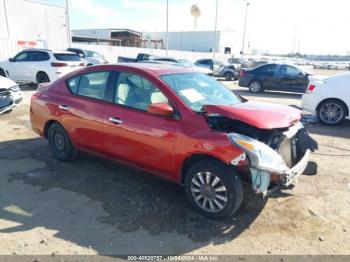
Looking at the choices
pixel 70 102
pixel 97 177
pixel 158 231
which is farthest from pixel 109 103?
pixel 158 231

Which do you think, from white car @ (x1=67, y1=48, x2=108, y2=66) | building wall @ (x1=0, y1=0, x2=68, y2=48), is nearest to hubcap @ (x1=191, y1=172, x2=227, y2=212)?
white car @ (x1=67, y1=48, x2=108, y2=66)

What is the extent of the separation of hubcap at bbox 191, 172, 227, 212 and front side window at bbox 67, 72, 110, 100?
6.13ft

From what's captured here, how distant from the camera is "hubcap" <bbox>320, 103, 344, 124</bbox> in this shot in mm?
8188

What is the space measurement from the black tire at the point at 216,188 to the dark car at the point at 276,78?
1236 cm

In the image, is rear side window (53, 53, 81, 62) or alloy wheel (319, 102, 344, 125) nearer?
alloy wheel (319, 102, 344, 125)

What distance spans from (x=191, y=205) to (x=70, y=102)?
2.47 meters

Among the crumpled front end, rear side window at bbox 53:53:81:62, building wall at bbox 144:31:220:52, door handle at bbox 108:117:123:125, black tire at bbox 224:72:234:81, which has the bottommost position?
black tire at bbox 224:72:234:81

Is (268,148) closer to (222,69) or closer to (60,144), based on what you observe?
(60,144)

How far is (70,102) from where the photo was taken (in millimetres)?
4738

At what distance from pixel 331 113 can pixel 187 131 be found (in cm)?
626

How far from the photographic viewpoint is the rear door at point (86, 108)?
14.3ft

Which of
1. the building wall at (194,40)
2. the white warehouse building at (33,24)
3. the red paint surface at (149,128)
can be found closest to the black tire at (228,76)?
the white warehouse building at (33,24)

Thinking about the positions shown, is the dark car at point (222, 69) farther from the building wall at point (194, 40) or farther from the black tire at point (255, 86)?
the building wall at point (194, 40)

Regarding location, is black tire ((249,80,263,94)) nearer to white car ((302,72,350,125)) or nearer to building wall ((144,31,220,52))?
white car ((302,72,350,125))
